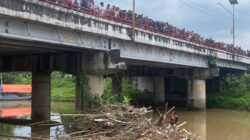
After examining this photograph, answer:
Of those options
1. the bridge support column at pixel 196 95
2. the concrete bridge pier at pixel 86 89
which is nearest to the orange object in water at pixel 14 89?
the bridge support column at pixel 196 95

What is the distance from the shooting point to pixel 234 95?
51781 millimetres

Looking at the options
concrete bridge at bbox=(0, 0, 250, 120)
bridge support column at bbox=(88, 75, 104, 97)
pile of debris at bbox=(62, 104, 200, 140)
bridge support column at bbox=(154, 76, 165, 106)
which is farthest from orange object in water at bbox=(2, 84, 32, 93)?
pile of debris at bbox=(62, 104, 200, 140)

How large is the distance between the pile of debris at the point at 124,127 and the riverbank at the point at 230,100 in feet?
99.0

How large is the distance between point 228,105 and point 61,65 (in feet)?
86.8

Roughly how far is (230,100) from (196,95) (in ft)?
23.1

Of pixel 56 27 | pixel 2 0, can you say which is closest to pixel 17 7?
pixel 2 0

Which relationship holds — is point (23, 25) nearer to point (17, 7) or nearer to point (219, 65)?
point (17, 7)

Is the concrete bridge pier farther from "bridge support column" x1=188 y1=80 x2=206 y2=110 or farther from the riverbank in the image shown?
the riverbank

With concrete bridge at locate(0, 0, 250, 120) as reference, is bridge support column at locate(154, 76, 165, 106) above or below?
below

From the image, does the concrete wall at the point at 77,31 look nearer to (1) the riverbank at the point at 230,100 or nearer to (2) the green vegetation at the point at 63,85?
(2) the green vegetation at the point at 63,85

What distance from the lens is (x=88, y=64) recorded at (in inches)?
1065

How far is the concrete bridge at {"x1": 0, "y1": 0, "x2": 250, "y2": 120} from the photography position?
20.4 m

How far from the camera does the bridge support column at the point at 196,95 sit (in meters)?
44.4

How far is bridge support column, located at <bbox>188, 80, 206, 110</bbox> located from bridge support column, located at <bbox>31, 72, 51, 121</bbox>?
60.0 feet
